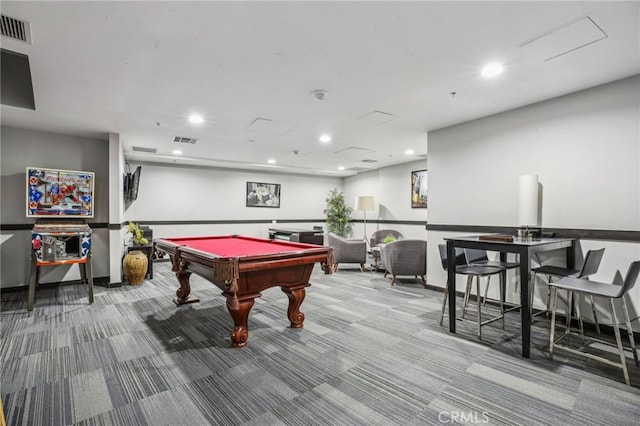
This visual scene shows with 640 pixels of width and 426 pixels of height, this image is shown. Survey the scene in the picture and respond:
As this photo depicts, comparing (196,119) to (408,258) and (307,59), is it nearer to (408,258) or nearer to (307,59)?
(307,59)

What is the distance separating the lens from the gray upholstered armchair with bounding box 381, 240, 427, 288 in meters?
5.20

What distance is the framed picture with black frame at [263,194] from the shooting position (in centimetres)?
901

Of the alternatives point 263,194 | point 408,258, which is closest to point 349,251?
point 408,258

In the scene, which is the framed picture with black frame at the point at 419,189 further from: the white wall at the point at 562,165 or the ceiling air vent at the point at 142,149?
the ceiling air vent at the point at 142,149

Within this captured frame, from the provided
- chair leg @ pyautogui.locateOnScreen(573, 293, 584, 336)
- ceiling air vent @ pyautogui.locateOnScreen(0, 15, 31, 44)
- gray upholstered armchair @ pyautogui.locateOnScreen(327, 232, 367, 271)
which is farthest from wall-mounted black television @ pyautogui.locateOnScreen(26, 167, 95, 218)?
chair leg @ pyautogui.locateOnScreen(573, 293, 584, 336)

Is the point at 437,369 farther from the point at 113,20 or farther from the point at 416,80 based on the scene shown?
the point at 113,20

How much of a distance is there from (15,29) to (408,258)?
520cm

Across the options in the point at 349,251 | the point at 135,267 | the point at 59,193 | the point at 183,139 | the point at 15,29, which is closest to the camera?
the point at 15,29

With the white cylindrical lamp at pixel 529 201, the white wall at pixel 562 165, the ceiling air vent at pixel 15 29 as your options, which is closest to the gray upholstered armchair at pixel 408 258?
the white wall at pixel 562 165

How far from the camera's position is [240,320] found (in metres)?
2.81

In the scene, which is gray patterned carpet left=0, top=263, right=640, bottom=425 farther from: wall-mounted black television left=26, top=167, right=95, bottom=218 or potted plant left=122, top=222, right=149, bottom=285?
wall-mounted black television left=26, top=167, right=95, bottom=218

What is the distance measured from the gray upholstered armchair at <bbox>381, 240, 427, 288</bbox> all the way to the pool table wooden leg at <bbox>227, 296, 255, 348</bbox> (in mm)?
3075

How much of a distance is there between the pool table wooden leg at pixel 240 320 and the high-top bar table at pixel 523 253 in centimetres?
203

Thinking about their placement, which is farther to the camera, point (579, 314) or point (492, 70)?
point (579, 314)
